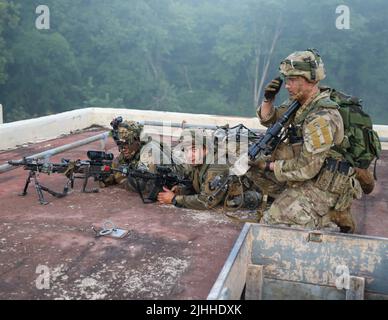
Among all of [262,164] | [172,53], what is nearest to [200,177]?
[262,164]

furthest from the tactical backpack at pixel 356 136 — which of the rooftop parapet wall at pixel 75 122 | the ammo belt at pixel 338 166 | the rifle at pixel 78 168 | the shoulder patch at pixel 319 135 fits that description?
the rooftop parapet wall at pixel 75 122

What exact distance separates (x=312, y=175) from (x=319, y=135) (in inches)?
13.5

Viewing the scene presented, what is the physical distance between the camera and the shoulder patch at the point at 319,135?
12.0 ft

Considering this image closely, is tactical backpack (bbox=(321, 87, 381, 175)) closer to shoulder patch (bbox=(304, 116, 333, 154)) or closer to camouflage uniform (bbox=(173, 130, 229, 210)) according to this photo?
shoulder patch (bbox=(304, 116, 333, 154))

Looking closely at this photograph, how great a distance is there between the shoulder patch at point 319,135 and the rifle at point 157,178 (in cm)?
157

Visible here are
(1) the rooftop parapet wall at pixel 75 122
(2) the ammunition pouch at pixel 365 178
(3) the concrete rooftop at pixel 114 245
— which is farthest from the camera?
(1) the rooftop parapet wall at pixel 75 122

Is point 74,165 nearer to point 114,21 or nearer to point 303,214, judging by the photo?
point 303,214

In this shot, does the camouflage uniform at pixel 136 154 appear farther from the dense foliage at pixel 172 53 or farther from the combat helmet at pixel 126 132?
the dense foliage at pixel 172 53

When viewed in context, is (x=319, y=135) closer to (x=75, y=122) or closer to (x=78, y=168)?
(x=78, y=168)

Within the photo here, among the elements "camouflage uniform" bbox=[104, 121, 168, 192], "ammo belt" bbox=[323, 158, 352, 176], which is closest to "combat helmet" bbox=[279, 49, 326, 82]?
"ammo belt" bbox=[323, 158, 352, 176]

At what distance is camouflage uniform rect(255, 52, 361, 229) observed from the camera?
3732 mm

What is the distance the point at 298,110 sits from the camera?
4.00m
